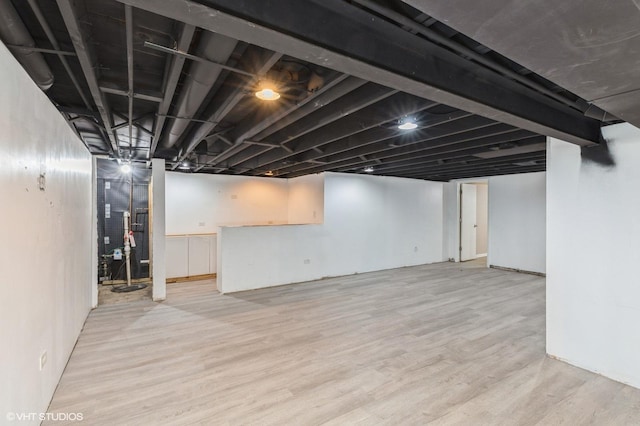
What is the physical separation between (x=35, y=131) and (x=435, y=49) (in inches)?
96.7

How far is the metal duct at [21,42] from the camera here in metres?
1.42

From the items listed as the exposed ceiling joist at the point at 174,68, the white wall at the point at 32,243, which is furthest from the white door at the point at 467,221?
the white wall at the point at 32,243

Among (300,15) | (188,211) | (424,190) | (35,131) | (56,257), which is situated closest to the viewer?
(300,15)

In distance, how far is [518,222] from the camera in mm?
6832

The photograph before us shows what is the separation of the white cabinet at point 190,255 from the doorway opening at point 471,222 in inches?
254

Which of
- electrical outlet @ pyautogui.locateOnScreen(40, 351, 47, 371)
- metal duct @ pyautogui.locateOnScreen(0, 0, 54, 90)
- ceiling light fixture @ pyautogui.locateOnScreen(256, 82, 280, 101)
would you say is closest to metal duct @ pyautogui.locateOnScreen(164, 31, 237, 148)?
ceiling light fixture @ pyautogui.locateOnScreen(256, 82, 280, 101)

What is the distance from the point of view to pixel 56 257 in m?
2.39

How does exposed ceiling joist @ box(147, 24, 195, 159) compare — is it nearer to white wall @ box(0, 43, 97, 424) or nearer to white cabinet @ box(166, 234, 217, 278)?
white wall @ box(0, 43, 97, 424)

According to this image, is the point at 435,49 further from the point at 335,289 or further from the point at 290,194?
the point at 290,194

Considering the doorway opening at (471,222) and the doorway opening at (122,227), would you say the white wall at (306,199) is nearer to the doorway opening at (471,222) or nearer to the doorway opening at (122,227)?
the doorway opening at (122,227)

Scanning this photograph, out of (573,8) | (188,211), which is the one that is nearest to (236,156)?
(188,211)

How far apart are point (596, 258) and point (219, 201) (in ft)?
21.6

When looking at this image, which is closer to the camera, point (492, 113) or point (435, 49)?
point (435, 49)

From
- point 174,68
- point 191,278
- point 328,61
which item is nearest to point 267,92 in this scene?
point 174,68
